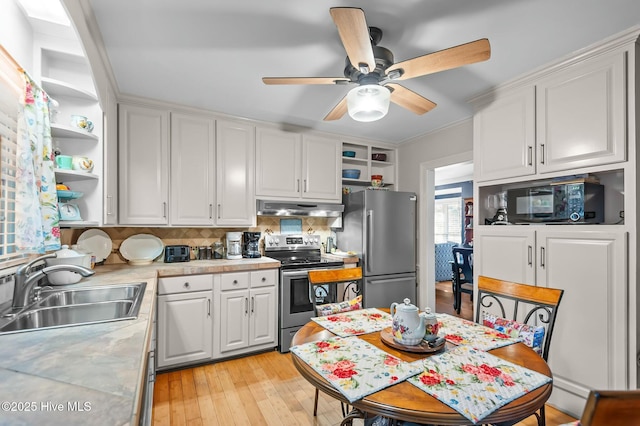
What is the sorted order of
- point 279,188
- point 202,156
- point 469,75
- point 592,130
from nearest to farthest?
point 592,130 → point 469,75 → point 202,156 → point 279,188

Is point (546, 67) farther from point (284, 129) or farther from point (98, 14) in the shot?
point (98, 14)

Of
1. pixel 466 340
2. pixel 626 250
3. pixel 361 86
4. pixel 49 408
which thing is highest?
pixel 361 86

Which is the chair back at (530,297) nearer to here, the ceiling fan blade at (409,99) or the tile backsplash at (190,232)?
the ceiling fan blade at (409,99)

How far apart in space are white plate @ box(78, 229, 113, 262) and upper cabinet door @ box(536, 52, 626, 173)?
3561mm

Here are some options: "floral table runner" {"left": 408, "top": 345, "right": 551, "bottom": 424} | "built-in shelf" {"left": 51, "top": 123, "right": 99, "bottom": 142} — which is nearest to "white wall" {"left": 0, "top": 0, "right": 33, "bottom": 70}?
"built-in shelf" {"left": 51, "top": 123, "right": 99, "bottom": 142}

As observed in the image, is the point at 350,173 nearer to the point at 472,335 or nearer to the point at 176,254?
the point at 176,254

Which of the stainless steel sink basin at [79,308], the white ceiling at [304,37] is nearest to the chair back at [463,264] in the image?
the white ceiling at [304,37]

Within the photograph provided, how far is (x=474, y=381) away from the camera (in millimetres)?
1016

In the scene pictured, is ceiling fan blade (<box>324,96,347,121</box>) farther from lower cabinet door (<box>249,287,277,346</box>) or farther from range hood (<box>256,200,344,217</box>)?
lower cabinet door (<box>249,287,277,346</box>)

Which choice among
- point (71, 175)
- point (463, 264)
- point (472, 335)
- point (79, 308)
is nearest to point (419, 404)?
point (472, 335)

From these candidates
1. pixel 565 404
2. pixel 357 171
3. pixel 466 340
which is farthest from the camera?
pixel 357 171

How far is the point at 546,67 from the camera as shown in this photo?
6.88 feet

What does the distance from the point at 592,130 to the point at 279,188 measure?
8.38 ft

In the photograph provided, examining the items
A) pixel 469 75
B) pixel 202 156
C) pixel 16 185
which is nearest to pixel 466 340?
pixel 469 75
